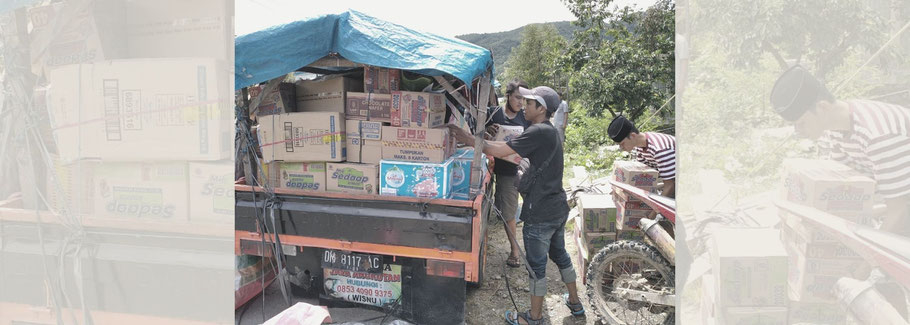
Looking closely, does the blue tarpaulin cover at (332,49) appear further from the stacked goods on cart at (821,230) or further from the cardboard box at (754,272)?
the stacked goods on cart at (821,230)

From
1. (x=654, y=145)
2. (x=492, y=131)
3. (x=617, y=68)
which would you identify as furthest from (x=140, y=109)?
(x=617, y=68)

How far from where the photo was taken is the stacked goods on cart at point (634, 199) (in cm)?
392

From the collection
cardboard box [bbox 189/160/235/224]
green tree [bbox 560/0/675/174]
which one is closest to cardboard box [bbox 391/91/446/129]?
cardboard box [bbox 189/160/235/224]

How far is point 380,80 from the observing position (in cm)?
370

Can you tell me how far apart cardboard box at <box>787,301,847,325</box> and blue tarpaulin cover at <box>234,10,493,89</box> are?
220 centimetres

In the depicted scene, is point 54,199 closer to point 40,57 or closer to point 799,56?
point 40,57

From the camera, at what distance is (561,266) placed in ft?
12.7

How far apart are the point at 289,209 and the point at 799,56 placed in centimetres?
307

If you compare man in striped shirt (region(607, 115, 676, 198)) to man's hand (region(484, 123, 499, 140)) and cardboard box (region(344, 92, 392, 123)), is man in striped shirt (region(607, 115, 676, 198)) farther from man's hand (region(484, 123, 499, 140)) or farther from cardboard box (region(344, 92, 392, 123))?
cardboard box (region(344, 92, 392, 123))

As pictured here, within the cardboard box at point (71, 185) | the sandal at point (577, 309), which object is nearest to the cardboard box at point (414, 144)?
the sandal at point (577, 309)

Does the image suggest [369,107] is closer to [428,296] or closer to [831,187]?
[428,296]

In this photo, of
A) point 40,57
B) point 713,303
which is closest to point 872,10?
point 713,303

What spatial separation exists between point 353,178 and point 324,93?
2.58ft

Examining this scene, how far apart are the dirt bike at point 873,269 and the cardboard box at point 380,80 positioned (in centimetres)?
293
